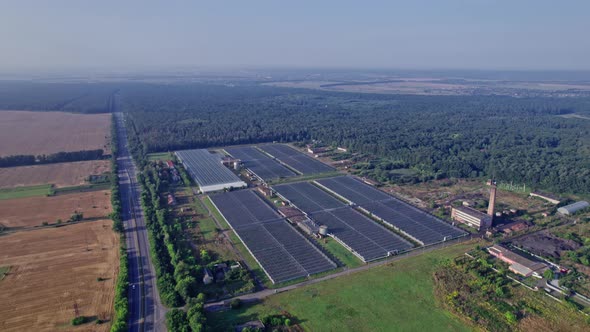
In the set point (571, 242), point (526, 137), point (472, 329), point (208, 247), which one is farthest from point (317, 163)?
point (526, 137)

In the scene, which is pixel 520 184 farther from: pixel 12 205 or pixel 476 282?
pixel 12 205

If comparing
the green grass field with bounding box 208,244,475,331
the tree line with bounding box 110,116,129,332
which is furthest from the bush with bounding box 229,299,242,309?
the tree line with bounding box 110,116,129,332

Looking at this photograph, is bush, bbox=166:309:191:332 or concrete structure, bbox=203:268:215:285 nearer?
bush, bbox=166:309:191:332

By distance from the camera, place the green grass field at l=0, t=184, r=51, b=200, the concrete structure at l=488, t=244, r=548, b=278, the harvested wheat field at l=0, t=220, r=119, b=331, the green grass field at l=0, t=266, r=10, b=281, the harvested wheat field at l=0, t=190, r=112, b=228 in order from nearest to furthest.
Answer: the harvested wheat field at l=0, t=220, r=119, b=331 < the green grass field at l=0, t=266, r=10, b=281 < the concrete structure at l=488, t=244, r=548, b=278 < the harvested wheat field at l=0, t=190, r=112, b=228 < the green grass field at l=0, t=184, r=51, b=200

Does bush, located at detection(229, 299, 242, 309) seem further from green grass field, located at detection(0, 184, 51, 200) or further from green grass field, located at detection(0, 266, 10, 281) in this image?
green grass field, located at detection(0, 184, 51, 200)

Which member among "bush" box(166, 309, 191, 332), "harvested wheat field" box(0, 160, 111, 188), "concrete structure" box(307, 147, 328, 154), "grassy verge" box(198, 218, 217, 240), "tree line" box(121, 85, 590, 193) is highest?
"tree line" box(121, 85, 590, 193)

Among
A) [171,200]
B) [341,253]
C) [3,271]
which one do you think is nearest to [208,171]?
[171,200]

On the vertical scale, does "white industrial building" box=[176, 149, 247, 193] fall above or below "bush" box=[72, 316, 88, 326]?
above
